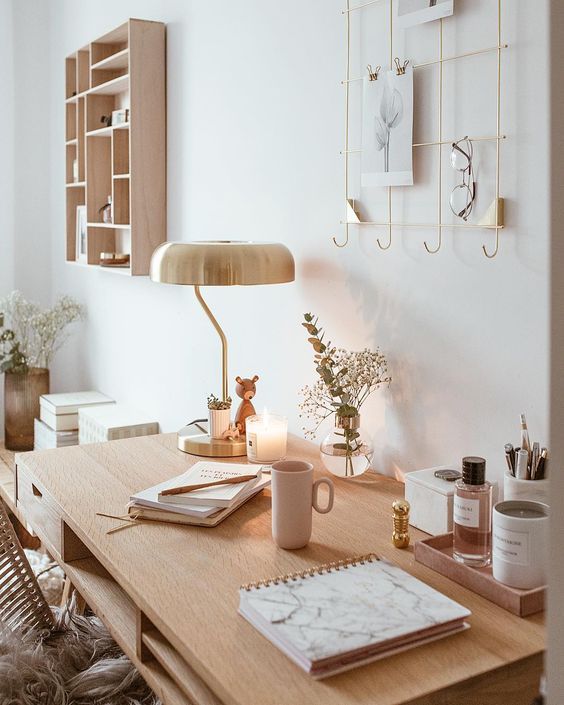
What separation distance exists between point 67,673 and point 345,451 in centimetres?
68

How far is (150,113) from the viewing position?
2.64 metres

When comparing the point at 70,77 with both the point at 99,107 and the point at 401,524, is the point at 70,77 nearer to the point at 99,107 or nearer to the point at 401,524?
the point at 99,107

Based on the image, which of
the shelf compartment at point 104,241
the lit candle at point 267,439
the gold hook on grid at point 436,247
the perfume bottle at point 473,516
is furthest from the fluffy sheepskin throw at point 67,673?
the shelf compartment at point 104,241

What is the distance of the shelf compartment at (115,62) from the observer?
269 centimetres

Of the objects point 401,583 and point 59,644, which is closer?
point 401,583

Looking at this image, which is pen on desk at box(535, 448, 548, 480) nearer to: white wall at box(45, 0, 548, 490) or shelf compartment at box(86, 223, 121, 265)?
white wall at box(45, 0, 548, 490)

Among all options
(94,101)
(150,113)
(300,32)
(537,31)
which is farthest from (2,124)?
(537,31)

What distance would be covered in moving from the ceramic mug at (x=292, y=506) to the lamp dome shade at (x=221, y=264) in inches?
22.2

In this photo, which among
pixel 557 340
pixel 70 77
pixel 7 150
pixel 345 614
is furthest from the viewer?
pixel 7 150

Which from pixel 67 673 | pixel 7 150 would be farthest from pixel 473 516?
pixel 7 150

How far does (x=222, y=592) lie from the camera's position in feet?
3.85

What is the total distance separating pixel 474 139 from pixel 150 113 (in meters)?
1.48

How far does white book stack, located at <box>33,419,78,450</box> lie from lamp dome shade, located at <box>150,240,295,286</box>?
144 centimetres

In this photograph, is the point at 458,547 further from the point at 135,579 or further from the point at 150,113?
the point at 150,113
